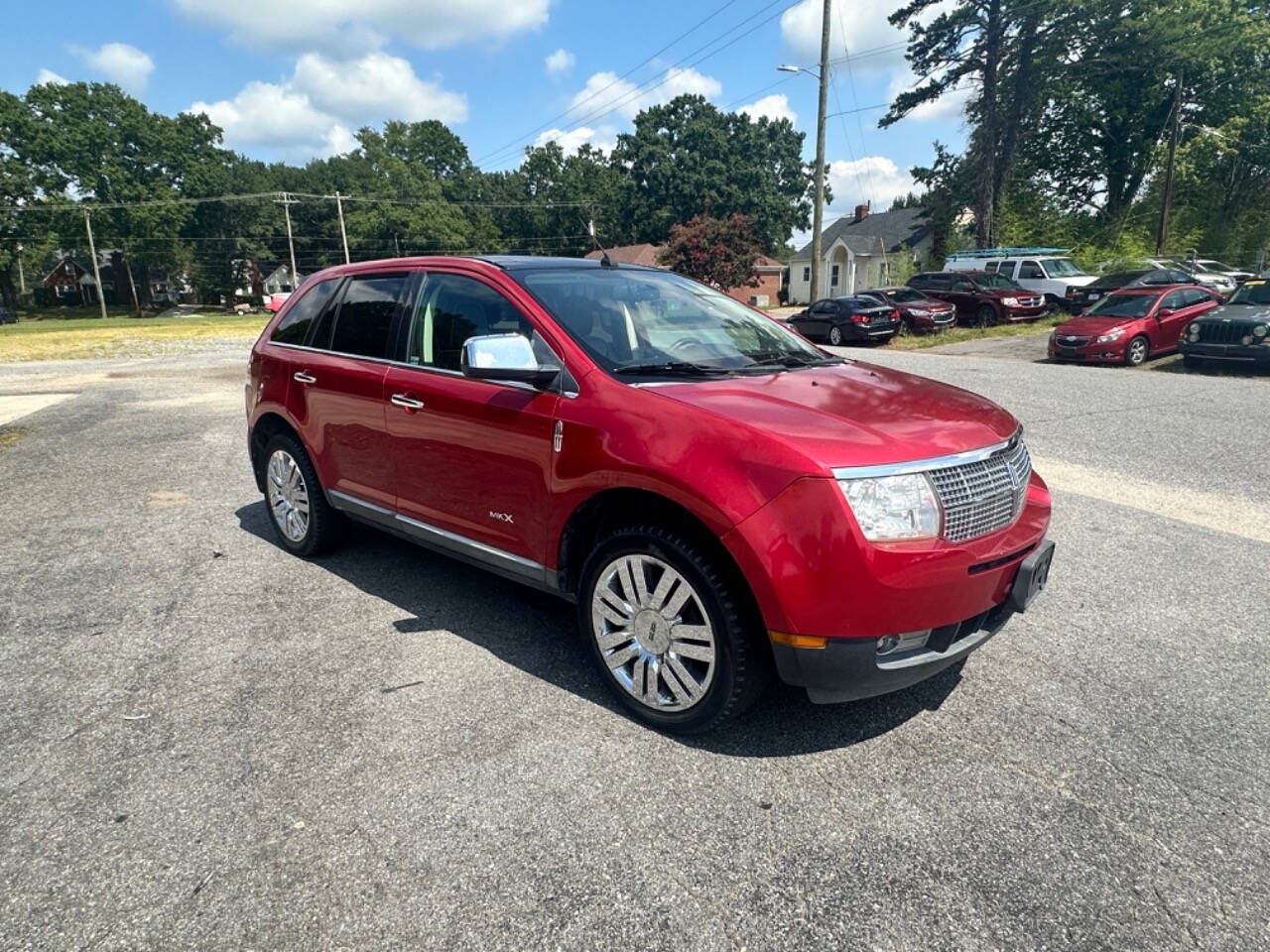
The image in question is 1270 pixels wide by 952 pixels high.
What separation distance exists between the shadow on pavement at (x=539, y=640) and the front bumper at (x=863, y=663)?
16.0 inches

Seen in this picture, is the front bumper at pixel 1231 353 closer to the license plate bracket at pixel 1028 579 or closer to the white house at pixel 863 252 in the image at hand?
the license plate bracket at pixel 1028 579

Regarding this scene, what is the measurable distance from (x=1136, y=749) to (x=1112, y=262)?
3272cm

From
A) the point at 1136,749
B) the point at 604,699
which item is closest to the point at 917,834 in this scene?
the point at 1136,749

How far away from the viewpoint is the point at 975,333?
22.7 m

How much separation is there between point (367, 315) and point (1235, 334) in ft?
49.9

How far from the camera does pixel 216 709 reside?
3201mm

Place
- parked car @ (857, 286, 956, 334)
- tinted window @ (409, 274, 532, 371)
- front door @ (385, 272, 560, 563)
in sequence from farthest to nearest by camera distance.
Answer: parked car @ (857, 286, 956, 334), tinted window @ (409, 274, 532, 371), front door @ (385, 272, 560, 563)

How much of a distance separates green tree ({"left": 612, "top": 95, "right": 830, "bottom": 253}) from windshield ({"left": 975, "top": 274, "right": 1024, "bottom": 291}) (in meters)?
44.8

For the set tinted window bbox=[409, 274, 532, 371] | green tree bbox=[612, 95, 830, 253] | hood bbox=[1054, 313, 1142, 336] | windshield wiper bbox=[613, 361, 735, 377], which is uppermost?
green tree bbox=[612, 95, 830, 253]

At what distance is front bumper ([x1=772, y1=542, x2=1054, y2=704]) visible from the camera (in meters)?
2.54

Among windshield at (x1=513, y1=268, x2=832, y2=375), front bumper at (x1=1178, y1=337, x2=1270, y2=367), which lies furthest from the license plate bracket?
front bumper at (x1=1178, y1=337, x2=1270, y2=367)

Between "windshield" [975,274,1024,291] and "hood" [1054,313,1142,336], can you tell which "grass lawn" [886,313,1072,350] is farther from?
"hood" [1054,313,1142,336]

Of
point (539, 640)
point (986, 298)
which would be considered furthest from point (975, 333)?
point (539, 640)

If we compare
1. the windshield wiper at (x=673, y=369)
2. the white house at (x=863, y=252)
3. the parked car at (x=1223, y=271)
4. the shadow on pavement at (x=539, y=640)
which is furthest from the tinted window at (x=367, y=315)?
the white house at (x=863, y=252)
